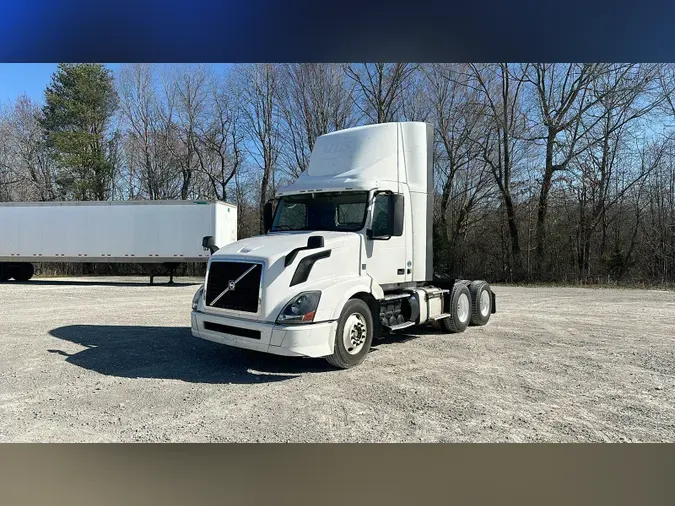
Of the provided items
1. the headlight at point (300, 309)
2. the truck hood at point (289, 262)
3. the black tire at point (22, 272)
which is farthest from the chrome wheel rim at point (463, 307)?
the black tire at point (22, 272)

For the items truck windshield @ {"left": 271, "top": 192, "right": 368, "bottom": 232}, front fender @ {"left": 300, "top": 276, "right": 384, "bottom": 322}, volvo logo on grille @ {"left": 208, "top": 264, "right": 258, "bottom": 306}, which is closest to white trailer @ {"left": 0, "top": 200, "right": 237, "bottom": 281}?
truck windshield @ {"left": 271, "top": 192, "right": 368, "bottom": 232}

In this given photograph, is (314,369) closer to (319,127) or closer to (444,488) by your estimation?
(444,488)

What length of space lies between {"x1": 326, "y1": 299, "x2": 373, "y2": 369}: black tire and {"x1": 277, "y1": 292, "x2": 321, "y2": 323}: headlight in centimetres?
51

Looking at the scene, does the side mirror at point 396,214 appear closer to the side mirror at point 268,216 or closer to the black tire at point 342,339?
the black tire at point 342,339

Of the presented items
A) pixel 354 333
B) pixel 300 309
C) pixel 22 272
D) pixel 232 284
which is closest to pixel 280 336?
pixel 300 309

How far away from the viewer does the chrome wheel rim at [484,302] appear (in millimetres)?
9766

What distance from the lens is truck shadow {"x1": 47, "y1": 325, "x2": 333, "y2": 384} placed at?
20.1 feet

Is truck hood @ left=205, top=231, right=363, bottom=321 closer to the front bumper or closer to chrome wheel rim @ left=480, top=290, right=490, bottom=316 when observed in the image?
the front bumper

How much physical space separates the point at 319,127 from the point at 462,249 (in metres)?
12.3

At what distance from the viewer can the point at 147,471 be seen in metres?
3.70

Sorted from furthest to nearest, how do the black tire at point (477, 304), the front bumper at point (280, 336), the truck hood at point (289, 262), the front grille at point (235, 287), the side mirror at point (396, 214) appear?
the black tire at point (477, 304), the side mirror at point (396, 214), the front grille at point (235, 287), the truck hood at point (289, 262), the front bumper at point (280, 336)

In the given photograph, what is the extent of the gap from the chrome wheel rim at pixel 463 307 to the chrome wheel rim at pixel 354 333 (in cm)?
317
